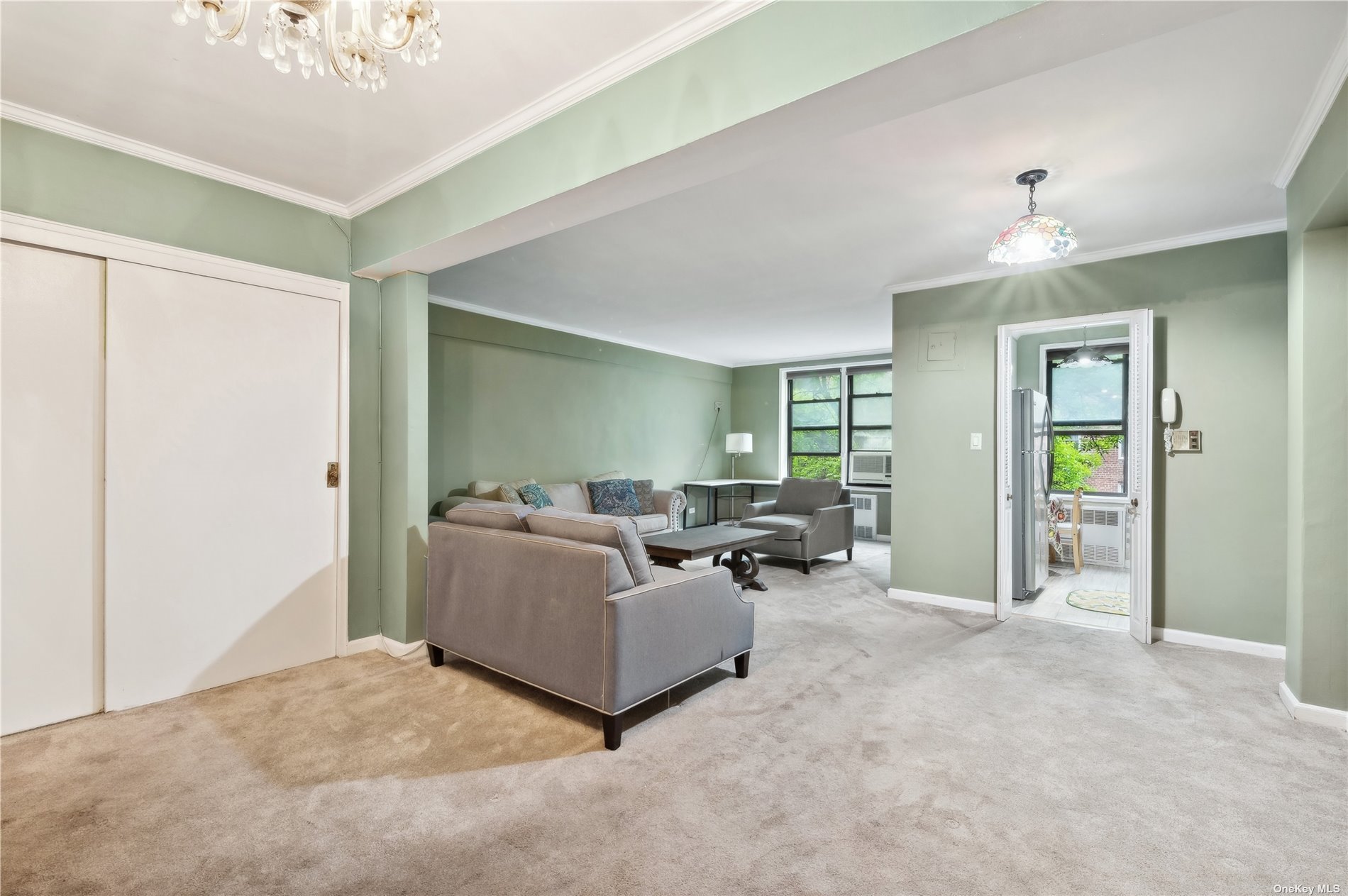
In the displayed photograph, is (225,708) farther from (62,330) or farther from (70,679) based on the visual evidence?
(62,330)

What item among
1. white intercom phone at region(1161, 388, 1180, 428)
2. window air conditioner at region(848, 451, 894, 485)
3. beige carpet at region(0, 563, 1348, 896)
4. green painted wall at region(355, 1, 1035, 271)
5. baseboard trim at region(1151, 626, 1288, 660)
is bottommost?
beige carpet at region(0, 563, 1348, 896)

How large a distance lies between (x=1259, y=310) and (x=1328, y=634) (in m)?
2.00

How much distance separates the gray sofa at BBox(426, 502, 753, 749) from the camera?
94.6 inches

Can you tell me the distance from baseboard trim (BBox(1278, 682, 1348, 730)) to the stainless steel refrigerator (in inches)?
76.9

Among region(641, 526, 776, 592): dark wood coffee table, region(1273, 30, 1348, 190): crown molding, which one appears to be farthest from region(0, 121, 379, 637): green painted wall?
region(1273, 30, 1348, 190): crown molding

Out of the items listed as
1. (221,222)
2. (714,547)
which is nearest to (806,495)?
(714,547)

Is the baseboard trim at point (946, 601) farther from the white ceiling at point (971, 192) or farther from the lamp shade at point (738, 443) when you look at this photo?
the lamp shade at point (738, 443)

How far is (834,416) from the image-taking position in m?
8.56

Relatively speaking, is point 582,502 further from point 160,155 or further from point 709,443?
point 160,155

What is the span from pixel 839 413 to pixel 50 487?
7788mm

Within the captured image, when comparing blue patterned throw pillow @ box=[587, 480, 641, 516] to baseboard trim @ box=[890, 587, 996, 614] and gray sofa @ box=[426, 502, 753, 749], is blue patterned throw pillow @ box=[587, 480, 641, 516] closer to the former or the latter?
baseboard trim @ box=[890, 587, 996, 614]

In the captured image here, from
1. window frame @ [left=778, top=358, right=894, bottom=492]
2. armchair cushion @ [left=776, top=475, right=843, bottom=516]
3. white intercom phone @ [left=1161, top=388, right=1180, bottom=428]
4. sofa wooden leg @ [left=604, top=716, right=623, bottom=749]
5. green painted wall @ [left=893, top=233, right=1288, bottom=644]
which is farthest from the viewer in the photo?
window frame @ [left=778, top=358, right=894, bottom=492]

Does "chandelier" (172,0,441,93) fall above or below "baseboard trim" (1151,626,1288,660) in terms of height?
above

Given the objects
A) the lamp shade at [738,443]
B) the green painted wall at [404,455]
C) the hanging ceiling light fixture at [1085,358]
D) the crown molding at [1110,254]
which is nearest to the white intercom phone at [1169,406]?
the crown molding at [1110,254]
